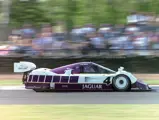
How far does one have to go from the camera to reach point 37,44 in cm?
2169

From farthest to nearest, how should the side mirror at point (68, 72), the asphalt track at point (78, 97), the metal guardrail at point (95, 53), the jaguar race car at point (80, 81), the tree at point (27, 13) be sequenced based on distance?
the tree at point (27, 13), the metal guardrail at point (95, 53), the side mirror at point (68, 72), the jaguar race car at point (80, 81), the asphalt track at point (78, 97)

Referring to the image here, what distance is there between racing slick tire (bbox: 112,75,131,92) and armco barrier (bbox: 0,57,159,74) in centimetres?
679

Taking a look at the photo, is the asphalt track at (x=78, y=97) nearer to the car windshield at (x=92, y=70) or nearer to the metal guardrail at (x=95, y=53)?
the car windshield at (x=92, y=70)

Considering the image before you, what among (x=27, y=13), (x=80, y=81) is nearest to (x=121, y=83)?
(x=80, y=81)

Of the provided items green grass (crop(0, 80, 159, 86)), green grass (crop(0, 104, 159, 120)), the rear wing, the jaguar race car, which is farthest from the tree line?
green grass (crop(0, 104, 159, 120))

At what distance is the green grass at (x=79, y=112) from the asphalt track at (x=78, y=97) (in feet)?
3.42

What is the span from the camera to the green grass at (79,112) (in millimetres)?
8609

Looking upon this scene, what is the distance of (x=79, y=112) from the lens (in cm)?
945

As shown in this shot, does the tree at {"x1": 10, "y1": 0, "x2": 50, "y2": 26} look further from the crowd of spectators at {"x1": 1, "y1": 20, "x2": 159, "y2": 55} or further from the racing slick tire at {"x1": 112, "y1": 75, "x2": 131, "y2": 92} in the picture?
the racing slick tire at {"x1": 112, "y1": 75, "x2": 131, "y2": 92}

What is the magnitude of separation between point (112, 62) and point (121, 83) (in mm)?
6922

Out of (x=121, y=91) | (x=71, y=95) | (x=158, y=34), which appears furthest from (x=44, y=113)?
(x=158, y=34)

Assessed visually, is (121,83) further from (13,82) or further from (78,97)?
(13,82)

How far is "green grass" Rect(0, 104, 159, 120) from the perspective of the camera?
8.61 m

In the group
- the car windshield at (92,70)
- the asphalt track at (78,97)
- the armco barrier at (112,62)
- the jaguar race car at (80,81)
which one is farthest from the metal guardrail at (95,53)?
the jaguar race car at (80,81)
